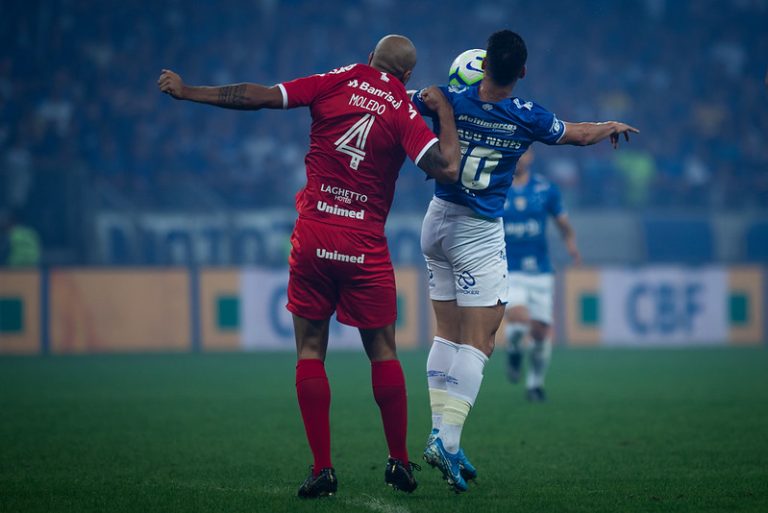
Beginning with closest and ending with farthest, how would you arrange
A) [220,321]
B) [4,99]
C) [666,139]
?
1. [220,321]
2. [4,99]
3. [666,139]

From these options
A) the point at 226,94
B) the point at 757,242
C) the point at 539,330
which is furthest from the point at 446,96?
the point at 757,242

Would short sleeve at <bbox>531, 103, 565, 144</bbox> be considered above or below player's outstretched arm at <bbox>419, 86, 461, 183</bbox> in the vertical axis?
above

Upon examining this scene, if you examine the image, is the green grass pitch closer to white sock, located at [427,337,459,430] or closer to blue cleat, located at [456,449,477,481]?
blue cleat, located at [456,449,477,481]

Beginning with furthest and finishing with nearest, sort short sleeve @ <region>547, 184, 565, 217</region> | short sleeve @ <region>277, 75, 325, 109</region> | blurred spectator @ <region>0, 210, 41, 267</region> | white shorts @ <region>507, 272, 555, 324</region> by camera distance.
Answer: blurred spectator @ <region>0, 210, 41, 267</region> < white shorts @ <region>507, 272, 555, 324</region> < short sleeve @ <region>547, 184, 565, 217</region> < short sleeve @ <region>277, 75, 325, 109</region>

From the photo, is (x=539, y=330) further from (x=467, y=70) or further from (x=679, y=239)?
(x=679, y=239)

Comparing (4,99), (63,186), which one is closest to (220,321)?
(63,186)

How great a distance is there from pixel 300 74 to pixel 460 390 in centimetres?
1789

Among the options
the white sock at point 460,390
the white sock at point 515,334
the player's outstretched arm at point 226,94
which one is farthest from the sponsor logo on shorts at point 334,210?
the white sock at point 515,334

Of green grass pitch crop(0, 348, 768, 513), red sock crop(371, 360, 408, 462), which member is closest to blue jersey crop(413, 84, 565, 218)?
red sock crop(371, 360, 408, 462)

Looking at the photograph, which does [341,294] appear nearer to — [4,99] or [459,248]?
[459,248]

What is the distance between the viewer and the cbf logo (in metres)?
5.57

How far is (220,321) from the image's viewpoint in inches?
628

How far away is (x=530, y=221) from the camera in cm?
971

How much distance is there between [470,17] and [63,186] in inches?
446
